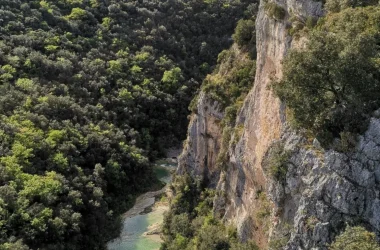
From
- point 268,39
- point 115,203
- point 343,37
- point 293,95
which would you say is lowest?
point 115,203

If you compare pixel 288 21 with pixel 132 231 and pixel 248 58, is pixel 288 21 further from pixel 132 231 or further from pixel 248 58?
pixel 132 231

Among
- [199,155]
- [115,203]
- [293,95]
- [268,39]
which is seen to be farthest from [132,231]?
[293,95]

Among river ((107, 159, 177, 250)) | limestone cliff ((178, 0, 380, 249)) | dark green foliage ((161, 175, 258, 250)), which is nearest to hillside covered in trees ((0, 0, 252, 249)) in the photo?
river ((107, 159, 177, 250))

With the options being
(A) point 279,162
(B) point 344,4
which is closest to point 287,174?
(A) point 279,162

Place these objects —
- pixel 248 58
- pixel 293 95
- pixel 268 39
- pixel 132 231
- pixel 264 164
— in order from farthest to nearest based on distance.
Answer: pixel 132 231 → pixel 248 58 → pixel 268 39 → pixel 264 164 → pixel 293 95

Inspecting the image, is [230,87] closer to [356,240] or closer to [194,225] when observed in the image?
[194,225]
